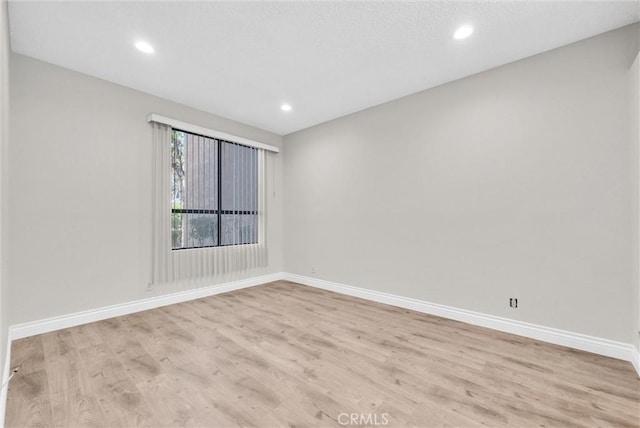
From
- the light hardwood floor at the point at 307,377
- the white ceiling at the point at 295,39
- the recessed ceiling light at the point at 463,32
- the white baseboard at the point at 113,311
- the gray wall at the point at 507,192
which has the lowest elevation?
the light hardwood floor at the point at 307,377

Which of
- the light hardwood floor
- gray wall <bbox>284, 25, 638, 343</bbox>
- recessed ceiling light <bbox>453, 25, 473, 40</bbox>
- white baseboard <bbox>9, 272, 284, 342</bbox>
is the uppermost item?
recessed ceiling light <bbox>453, 25, 473, 40</bbox>

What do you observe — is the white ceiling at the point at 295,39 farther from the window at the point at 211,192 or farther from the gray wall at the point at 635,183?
the window at the point at 211,192

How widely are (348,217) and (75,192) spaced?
138 inches

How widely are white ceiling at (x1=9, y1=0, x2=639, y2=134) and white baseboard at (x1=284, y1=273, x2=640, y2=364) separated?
278 centimetres

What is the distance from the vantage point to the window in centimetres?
400

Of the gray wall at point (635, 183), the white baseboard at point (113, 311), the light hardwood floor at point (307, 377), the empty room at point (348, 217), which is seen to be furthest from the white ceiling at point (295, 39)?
the light hardwood floor at point (307, 377)

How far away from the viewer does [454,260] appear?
10.8 ft

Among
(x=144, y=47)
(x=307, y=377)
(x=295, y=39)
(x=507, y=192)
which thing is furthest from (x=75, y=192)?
(x=507, y=192)

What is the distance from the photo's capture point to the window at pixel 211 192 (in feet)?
Answer: 13.1

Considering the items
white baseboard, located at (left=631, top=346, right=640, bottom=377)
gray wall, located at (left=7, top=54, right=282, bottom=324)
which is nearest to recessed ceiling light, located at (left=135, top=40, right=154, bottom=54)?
gray wall, located at (left=7, top=54, right=282, bottom=324)

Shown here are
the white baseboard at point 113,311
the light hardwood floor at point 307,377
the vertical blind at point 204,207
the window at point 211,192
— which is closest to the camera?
the light hardwood floor at point 307,377

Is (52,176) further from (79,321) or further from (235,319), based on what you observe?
(235,319)

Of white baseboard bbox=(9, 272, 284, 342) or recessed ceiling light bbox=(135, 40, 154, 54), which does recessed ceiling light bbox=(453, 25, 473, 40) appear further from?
white baseboard bbox=(9, 272, 284, 342)

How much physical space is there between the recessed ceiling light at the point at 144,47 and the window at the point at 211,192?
1.35 meters
